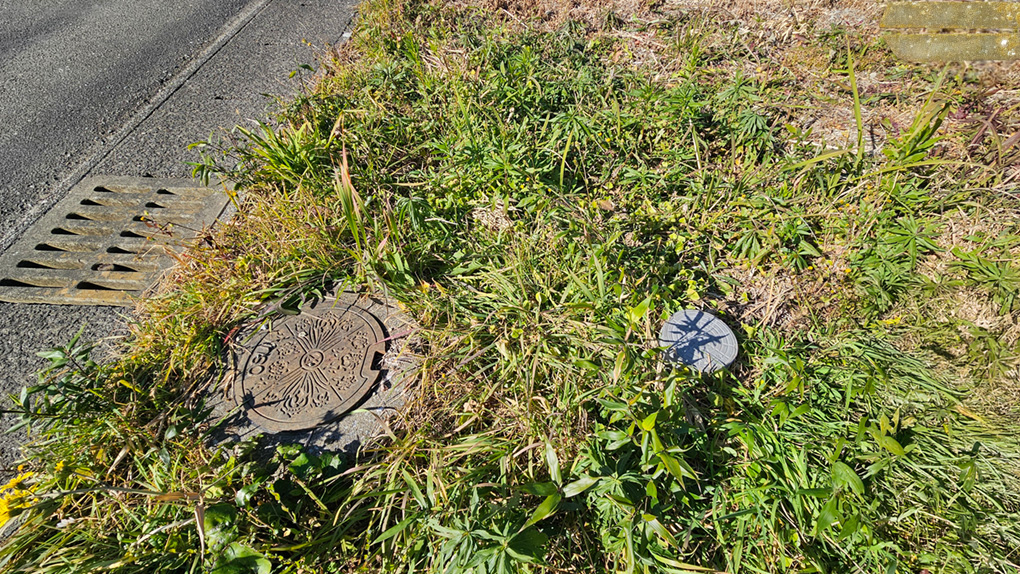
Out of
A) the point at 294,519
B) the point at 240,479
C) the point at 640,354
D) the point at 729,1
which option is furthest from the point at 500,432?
the point at 729,1

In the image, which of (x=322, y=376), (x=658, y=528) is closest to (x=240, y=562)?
(x=322, y=376)

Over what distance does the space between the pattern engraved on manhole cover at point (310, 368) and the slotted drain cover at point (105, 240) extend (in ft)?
2.49

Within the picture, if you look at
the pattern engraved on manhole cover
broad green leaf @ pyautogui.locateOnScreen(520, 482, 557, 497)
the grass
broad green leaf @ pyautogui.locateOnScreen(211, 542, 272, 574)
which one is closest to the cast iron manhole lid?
the grass

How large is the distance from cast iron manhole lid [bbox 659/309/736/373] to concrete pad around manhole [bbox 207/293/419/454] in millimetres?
1053

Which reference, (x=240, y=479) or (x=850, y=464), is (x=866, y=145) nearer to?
(x=850, y=464)

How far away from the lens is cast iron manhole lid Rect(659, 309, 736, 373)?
2.00 m

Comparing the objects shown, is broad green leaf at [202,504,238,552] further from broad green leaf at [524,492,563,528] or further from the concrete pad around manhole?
broad green leaf at [524,492,563,528]

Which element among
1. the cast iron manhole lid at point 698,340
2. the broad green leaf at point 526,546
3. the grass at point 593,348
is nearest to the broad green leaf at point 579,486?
the grass at point 593,348

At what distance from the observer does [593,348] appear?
202 centimetres

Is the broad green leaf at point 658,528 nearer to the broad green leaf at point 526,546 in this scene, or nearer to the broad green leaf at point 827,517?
the broad green leaf at point 526,546

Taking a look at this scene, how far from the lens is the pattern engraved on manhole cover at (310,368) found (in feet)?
6.79

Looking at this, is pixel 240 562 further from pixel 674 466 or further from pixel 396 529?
pixel 674 466

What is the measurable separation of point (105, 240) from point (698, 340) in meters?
3.04

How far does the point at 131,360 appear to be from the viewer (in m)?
2.17
